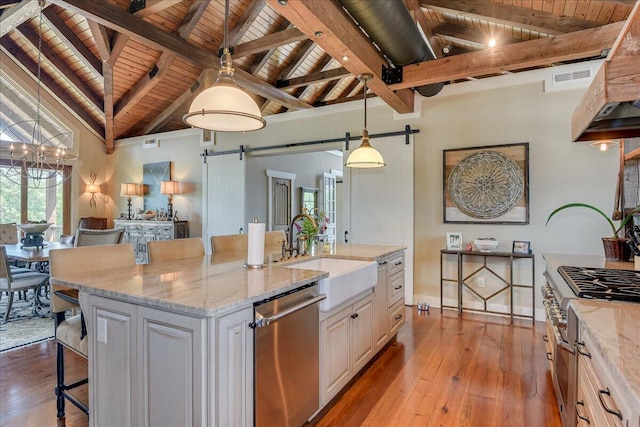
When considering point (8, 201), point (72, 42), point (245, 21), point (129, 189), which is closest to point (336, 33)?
point (245, 21)

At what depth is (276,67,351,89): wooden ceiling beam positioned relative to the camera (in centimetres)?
538

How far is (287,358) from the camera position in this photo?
5.79ft

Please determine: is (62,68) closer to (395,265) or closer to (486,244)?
(395,265)

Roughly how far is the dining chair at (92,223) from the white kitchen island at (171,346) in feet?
21.8

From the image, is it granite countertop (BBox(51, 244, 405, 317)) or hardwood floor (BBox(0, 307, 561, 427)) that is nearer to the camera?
granite countertop (BBox(51, 244, 405, 317))

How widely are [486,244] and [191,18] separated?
4896mm

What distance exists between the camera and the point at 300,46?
555cm

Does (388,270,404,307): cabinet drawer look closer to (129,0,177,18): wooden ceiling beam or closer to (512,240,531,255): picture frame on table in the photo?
(512,240,531,255): picture frame on table

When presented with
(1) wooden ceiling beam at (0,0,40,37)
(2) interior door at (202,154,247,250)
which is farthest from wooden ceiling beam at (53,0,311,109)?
(2) interior door at (202,154,247,250)

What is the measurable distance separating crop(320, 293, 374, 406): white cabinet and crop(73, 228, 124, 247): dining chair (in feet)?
11.7

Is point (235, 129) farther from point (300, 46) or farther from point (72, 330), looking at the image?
point (300, 46)

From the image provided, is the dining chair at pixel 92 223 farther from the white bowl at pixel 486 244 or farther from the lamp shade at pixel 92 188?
the white bowl at pixel 486 244

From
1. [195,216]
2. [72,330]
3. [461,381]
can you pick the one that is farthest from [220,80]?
[195,216]

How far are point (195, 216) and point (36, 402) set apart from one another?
492 cm
